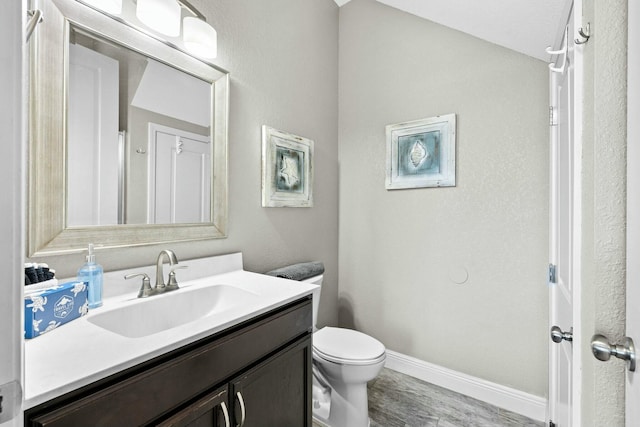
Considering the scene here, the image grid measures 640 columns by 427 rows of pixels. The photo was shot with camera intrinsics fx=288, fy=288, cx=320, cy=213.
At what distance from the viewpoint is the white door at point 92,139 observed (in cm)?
101

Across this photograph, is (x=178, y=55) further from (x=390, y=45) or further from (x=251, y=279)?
(x=390, y=45)

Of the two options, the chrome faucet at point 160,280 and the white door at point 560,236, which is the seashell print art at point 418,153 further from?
the chrome faucet at point 160,280

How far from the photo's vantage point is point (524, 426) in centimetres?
162

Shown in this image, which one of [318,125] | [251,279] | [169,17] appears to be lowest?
[251,279]

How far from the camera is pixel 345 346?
5.33 ft

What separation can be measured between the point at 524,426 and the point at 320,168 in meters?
2.02

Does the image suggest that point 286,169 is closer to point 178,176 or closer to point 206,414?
point 178,176

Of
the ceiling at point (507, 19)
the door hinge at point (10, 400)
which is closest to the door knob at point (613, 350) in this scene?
the door hinge at point (10, 400)

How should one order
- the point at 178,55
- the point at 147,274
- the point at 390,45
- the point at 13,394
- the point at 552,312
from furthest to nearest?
the point at 390,45 → the point at 552,312 → the point at 178,55 → the point at 147,274 → the point at 13,394

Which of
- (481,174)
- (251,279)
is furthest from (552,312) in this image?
(251,279)

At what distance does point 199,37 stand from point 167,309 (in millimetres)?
1172

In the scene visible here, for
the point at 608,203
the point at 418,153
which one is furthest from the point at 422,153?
the point at 608,203

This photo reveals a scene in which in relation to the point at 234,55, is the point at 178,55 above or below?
below

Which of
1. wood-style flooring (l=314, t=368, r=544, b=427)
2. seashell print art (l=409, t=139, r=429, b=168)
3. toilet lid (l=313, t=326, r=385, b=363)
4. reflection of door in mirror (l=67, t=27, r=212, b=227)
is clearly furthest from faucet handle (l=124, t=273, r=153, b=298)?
seashell print art (l=409, t=139, r=429, b=168)
